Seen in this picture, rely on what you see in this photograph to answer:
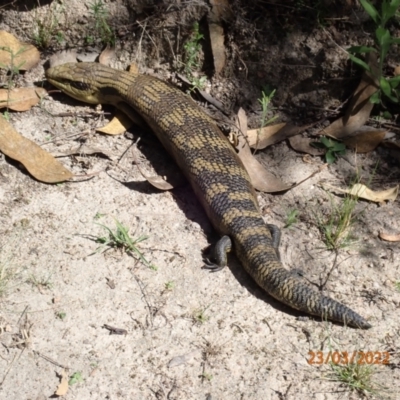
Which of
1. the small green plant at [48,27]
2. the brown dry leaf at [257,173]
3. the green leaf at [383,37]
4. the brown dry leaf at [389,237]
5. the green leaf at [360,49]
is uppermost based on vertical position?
the green leaf at [383,37]

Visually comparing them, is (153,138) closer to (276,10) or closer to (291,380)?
(276,10)

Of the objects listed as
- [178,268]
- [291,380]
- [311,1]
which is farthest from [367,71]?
[291,380]

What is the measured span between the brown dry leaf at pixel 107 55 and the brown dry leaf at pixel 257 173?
62.5 inches

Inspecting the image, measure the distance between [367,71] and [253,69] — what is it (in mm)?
1034

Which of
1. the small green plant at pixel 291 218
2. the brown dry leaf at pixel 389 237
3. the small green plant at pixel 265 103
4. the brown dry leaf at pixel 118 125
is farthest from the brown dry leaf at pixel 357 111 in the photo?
the brown dry leaf at pixel 118 125

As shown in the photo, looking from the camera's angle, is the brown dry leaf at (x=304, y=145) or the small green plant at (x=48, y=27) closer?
the brown dry leaf at (x=304, y=145)

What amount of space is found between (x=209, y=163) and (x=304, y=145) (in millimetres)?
943

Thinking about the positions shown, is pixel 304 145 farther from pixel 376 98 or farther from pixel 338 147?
pixel 376 98

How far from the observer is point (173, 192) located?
5.39m

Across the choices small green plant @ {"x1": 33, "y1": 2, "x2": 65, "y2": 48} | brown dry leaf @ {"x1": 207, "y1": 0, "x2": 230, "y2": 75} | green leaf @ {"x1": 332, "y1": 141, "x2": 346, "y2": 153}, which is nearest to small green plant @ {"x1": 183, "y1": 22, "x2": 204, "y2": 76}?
brown dry leaf @ {"x1": 207, "y1": 0, "x2": 230, "y2": 75}

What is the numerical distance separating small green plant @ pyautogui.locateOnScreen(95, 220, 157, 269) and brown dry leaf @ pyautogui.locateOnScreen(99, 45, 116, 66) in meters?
2.07

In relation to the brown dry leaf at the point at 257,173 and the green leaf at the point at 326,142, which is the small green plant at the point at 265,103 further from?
the green leaf at the point at 326,142

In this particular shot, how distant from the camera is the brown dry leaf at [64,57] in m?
6.25

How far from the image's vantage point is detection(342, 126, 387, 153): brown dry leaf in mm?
5465
